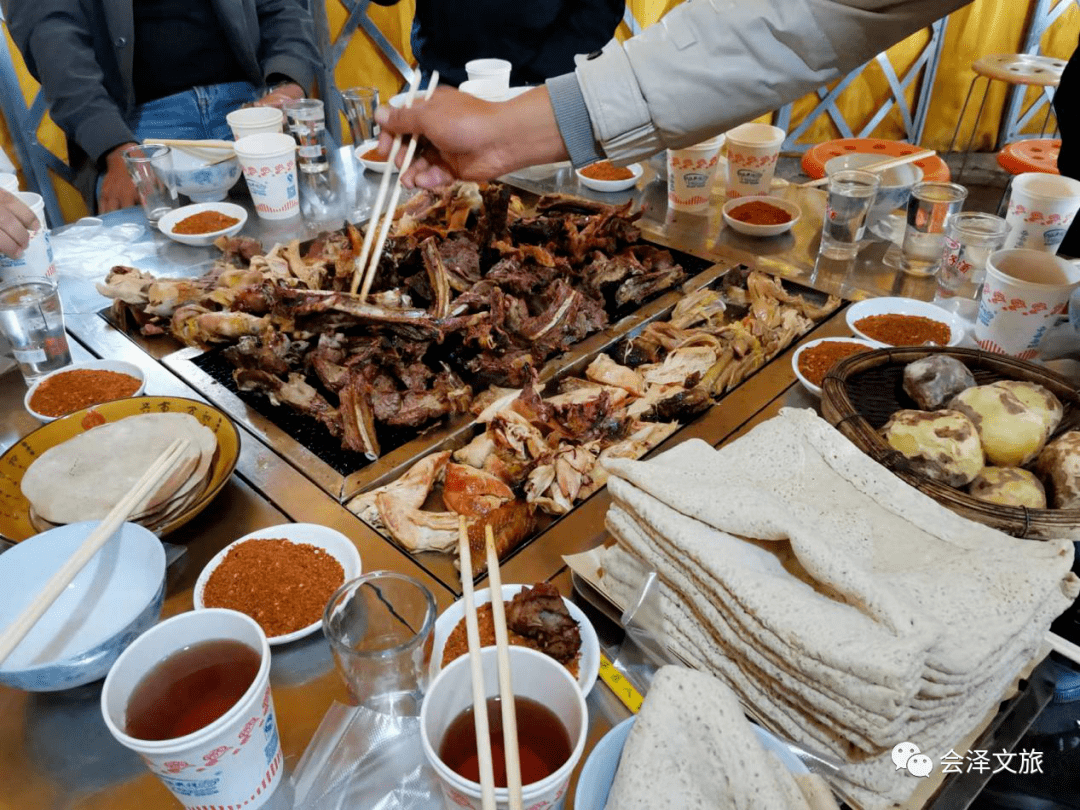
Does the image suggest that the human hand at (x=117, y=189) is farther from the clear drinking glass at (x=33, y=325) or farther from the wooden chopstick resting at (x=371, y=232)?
the wooden chopstick resting at (x=371, y=232)

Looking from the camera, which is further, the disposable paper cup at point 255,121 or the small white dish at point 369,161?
the small white dish at point 369,161

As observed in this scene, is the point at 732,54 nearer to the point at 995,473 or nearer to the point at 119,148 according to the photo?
the point at 995,473

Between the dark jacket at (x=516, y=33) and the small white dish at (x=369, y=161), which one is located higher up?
the dark jacket at (x=516, y=33)

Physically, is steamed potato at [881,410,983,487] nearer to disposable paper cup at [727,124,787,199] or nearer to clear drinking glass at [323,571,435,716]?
clear drinking glass at [323,571,435,716]

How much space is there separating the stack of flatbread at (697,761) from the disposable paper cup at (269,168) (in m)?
2.87

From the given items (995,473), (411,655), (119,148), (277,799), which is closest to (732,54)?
(995,473)

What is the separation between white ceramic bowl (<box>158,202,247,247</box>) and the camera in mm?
3160

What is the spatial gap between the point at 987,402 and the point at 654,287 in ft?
4.24

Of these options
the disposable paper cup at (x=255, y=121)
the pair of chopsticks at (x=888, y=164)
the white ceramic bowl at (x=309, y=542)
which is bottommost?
the white ceramic bowl at (x=309, y=542)

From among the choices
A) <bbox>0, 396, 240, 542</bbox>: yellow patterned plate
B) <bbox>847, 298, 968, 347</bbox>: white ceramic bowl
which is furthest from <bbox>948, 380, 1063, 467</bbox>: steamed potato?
<bbox>0, 396, 240, 542</bbox>: yellow patterned plate

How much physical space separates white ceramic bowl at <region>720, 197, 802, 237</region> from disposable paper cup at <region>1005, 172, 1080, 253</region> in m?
0.80

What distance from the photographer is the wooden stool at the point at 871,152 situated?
3348mm

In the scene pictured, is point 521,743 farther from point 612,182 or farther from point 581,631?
point 612,182

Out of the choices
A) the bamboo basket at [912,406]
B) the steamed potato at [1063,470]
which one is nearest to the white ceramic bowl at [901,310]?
the bamboo basket at [912,406]
